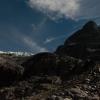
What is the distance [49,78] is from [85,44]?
24834mm

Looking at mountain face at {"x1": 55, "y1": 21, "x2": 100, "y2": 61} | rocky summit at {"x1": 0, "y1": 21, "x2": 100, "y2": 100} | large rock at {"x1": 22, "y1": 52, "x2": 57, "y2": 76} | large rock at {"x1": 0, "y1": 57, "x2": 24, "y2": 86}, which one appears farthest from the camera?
mountain face at {"x1": 55, "y1": 21, "x2": 100, "y2": 61}

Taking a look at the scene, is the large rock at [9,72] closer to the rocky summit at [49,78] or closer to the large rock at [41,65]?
the rocky summit at [49,78]

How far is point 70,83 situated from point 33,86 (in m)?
5.01

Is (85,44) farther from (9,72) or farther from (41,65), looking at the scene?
(9,72)

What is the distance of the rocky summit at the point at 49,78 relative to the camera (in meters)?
43.1

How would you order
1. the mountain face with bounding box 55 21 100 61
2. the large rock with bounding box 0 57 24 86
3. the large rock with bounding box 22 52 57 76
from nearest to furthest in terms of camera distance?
the large rock with bounding box 22 52 57 76, the large rock with bounding box 0 57 24 86, the mountain face with bounding box 55 21 100 61

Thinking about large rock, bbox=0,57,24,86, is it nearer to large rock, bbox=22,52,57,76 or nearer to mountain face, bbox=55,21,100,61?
large rock, bbox=22,52,57,76

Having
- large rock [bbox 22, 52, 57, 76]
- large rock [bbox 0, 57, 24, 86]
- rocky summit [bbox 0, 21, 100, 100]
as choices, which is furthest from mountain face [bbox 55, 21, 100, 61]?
large rock [bbox 0, 57, 24, 86]

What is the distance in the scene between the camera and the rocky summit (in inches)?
1698

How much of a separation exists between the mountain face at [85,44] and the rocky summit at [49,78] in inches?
227

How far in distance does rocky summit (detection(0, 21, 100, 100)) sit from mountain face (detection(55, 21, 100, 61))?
18.9 ft

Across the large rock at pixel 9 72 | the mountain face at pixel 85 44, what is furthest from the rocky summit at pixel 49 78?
the mountain face at pixel 85 44

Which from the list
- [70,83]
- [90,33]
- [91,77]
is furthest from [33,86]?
[90,33]

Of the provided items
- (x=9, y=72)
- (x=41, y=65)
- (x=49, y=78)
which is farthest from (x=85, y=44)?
(x=49, y=78)
